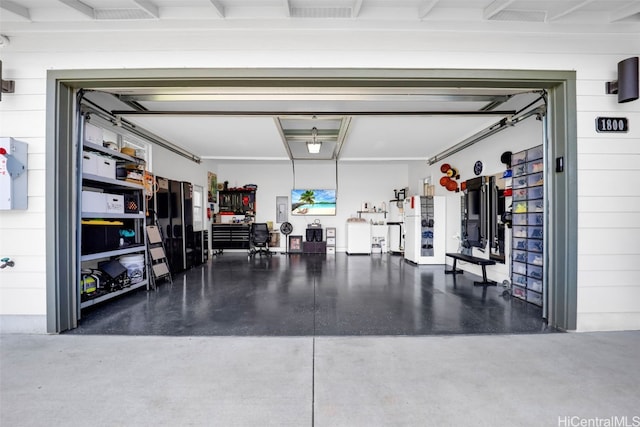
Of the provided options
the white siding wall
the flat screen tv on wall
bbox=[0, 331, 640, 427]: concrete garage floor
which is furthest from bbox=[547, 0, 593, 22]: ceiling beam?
the flat screen tv on wall

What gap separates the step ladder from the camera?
4584mm

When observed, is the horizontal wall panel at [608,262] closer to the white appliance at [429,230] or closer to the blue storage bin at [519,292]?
the blue storage bin at [519,292]

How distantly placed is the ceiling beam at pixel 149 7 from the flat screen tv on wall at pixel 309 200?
6.93m

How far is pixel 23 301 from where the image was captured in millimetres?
2729

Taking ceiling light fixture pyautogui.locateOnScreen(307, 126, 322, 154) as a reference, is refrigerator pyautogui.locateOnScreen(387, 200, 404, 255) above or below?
below

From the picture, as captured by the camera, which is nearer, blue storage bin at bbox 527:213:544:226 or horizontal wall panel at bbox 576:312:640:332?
horizontal wall panel at bbox 576:312:640:332

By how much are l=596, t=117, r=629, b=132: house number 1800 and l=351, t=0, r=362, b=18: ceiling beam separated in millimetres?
2569

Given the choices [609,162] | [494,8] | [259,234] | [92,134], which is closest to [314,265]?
[259,234]

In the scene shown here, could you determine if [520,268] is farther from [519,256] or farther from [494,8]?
[494,8]

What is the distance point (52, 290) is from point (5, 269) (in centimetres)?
48

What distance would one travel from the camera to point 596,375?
6.63ft

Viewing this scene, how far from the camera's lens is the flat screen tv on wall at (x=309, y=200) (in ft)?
30.9

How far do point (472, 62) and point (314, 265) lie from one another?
5.16m

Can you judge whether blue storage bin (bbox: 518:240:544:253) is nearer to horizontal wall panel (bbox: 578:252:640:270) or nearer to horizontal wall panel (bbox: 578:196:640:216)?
horizontal wall panel (bbox: 578:252:640:270)
